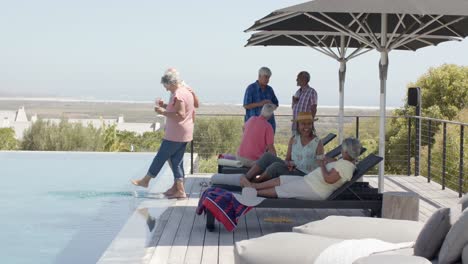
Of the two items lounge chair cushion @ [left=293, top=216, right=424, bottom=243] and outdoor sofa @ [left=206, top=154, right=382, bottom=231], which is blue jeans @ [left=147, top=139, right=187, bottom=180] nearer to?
outdoor sofa @ [left=206, top=154, right=382, bottom=231]

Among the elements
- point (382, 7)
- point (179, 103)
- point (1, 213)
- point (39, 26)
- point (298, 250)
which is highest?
point (39, 26)

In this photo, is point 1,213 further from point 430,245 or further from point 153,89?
point 153,89

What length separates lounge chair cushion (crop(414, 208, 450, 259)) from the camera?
3516mm

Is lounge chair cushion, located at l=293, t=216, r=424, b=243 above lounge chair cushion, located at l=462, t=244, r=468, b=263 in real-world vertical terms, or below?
below

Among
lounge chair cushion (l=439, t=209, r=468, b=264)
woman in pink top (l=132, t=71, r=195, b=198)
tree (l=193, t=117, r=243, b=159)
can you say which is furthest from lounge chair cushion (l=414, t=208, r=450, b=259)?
tree (l=193, t=117, r=243, b=159)

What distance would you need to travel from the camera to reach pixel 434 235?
3518 millimetres

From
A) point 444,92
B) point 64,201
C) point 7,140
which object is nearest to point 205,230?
point 64,201

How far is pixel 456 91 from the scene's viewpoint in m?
21.5

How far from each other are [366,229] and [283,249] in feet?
1.92

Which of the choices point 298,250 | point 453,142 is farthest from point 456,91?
point 298,250

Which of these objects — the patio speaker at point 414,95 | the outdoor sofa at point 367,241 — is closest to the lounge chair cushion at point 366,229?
the outdoor sofa at point 367,241

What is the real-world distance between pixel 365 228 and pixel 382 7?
Result: 100.0 inches

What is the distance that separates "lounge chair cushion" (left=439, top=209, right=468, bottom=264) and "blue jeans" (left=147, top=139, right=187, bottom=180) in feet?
15.7

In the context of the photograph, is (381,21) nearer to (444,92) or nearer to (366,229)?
(366,229)
